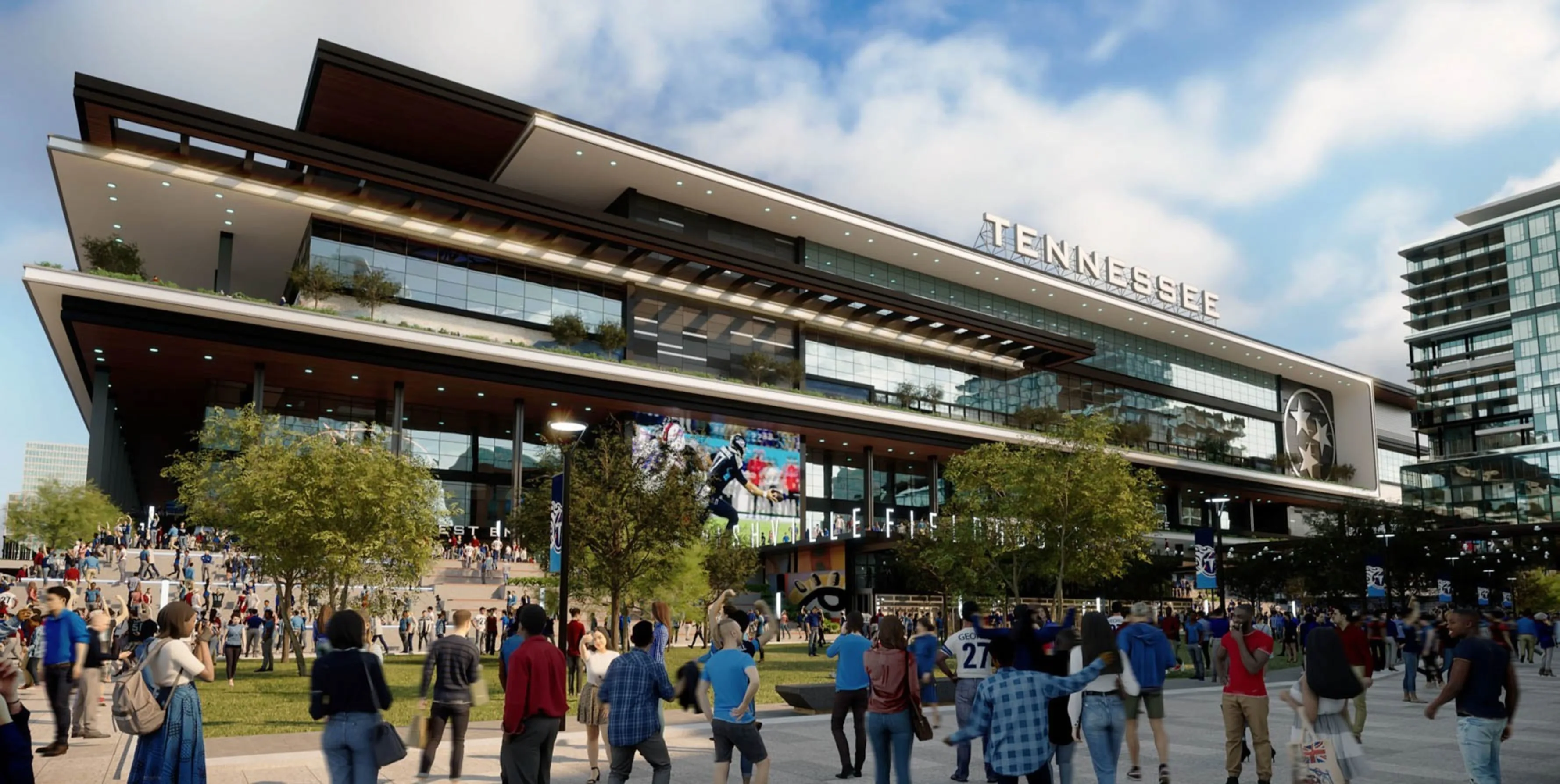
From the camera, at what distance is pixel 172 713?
7.92m

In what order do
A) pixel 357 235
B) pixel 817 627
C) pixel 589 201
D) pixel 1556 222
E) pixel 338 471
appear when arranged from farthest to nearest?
1. pixel 1556 222
2. pixel 589 201
3. pixel 357 235
4. pixel 817 627
5. pixel 338 471

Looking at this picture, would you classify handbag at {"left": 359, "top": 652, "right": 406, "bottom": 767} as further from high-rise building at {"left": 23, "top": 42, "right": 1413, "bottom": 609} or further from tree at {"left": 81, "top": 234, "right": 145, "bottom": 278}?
tree at {"left": 81, "top": 234, "right": 145, "bottom": 278}

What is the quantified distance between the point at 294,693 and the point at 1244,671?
17937 millimetres

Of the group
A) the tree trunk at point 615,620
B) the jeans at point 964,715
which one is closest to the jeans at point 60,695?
the jeans at point 964,715

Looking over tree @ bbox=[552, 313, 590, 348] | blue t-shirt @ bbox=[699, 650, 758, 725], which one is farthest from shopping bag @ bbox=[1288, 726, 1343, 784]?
tree @ bbox=[552, 313, 590, 348]

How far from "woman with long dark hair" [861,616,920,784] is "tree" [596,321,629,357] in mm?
43506

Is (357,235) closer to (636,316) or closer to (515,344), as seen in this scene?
(515,344)

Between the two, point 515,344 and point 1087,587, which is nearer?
point 515,344

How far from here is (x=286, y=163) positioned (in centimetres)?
4738

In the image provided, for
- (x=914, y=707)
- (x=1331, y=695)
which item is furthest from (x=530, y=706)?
(x=1331, y=695)

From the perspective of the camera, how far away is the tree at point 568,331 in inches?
1998

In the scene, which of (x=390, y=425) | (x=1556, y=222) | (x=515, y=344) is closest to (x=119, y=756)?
(x=515, y=344)

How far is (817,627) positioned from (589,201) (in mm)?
28975

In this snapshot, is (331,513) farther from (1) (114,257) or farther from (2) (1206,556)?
(2) (1206,556)
